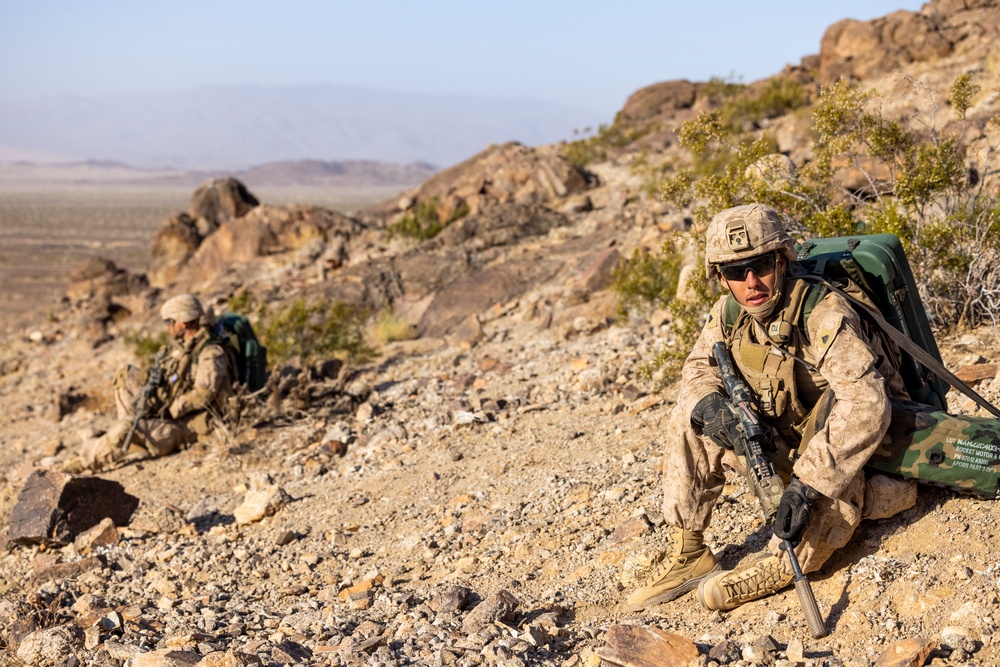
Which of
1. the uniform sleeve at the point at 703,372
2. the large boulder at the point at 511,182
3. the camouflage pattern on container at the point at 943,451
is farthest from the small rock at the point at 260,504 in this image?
the large boulder at the point at 511,182

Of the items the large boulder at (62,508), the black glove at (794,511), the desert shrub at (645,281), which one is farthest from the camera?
the desert shrub at (645,281)

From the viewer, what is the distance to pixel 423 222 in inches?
555

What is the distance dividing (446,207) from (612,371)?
8392mm

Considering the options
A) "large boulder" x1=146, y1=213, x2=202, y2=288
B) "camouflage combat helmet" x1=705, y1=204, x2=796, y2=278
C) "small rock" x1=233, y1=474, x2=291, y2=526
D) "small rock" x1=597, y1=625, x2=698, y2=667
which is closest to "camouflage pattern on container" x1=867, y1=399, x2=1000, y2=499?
"camouflage combat helmet" x1=705, y1=204, x2=796, y2=278

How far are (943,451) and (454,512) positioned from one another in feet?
8.54

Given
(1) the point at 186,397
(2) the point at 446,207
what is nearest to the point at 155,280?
(2) the point at 446,207

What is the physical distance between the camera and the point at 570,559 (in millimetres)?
4121

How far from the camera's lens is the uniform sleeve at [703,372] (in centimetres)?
342

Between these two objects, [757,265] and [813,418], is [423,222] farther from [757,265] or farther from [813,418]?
[813,418]

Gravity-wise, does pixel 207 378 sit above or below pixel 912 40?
below

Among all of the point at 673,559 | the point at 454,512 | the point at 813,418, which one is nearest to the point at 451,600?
the point at 673,559

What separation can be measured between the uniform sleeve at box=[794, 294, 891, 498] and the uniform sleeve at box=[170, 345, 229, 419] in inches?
194

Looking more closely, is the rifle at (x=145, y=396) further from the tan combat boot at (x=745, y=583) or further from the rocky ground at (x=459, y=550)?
the tan combat boot at (x=745, y=583)

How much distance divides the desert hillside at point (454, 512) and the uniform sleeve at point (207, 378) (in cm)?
34
